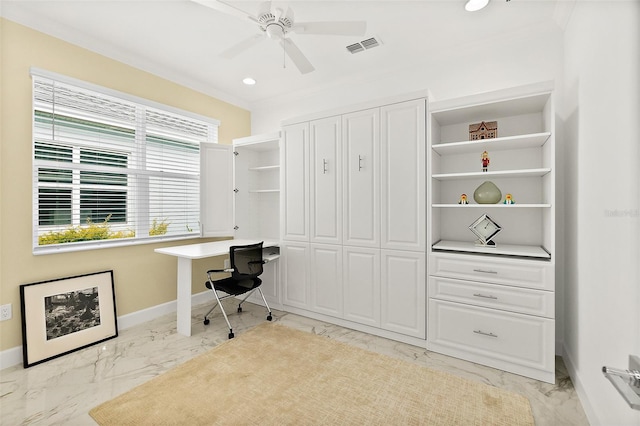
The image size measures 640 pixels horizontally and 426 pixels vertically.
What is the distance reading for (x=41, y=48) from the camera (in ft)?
8.22

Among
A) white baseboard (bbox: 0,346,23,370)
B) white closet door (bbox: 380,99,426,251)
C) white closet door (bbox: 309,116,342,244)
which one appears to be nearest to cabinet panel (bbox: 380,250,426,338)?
white closet door (bbox: 380,99,426,251)

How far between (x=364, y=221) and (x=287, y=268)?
118 centimetres

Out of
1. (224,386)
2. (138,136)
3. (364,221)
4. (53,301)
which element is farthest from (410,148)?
(53,301)

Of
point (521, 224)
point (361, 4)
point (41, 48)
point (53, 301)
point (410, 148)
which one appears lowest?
point (53, 301)

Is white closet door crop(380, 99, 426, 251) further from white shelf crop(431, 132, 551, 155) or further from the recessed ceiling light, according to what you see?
the recessed ceiling light

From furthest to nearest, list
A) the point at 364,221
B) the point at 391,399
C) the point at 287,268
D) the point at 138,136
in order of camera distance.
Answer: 1. the point at 287,268
2. the point at 138,136
3. the point at 364,221
4. the point at 391,399

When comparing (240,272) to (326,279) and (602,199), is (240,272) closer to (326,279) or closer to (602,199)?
(326,279)

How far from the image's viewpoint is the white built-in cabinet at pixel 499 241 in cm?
217

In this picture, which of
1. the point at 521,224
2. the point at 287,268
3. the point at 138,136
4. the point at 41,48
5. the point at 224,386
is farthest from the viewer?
the point at 287,268

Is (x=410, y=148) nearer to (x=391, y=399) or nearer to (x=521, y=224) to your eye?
(x=521, y=224)

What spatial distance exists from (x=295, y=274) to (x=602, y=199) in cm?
275

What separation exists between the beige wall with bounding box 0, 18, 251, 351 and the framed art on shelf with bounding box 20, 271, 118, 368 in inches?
3.2

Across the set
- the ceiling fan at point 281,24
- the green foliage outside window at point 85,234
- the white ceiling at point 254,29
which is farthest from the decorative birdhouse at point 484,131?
the green foliage outside window at point 85,234

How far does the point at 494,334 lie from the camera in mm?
2305
